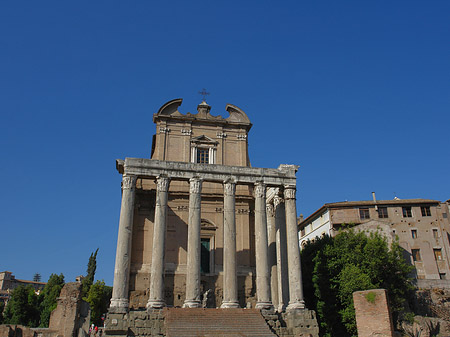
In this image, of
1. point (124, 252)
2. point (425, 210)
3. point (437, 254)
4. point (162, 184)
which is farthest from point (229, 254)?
point (425, 210)

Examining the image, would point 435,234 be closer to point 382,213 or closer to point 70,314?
point 382,213

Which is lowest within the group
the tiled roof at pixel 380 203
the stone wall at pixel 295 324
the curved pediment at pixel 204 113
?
the stone wall at pixel 295 324

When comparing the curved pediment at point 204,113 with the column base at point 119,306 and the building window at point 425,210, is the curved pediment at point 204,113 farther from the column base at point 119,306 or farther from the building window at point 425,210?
the building window at point 425,210

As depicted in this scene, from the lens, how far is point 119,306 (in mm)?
20750

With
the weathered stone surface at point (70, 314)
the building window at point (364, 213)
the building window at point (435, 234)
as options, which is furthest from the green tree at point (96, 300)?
the building window at point (435, 234)

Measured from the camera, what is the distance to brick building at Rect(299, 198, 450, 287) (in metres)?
37.5

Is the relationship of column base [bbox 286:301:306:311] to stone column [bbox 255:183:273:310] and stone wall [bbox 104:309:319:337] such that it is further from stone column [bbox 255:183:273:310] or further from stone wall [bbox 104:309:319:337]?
stone column [bbox 255:183:273:310]

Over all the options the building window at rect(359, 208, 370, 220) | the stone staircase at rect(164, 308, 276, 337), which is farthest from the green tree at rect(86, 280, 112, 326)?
the building window at rect(359, 208, 370, 220)

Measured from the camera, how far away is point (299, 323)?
2205cm

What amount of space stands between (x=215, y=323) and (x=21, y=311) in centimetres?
3885

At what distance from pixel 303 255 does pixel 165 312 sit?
13830mm

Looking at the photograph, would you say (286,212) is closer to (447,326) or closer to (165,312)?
(165,312)

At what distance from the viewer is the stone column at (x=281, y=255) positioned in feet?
82.6

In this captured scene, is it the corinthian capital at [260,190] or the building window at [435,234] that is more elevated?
the building window at [435,234]
